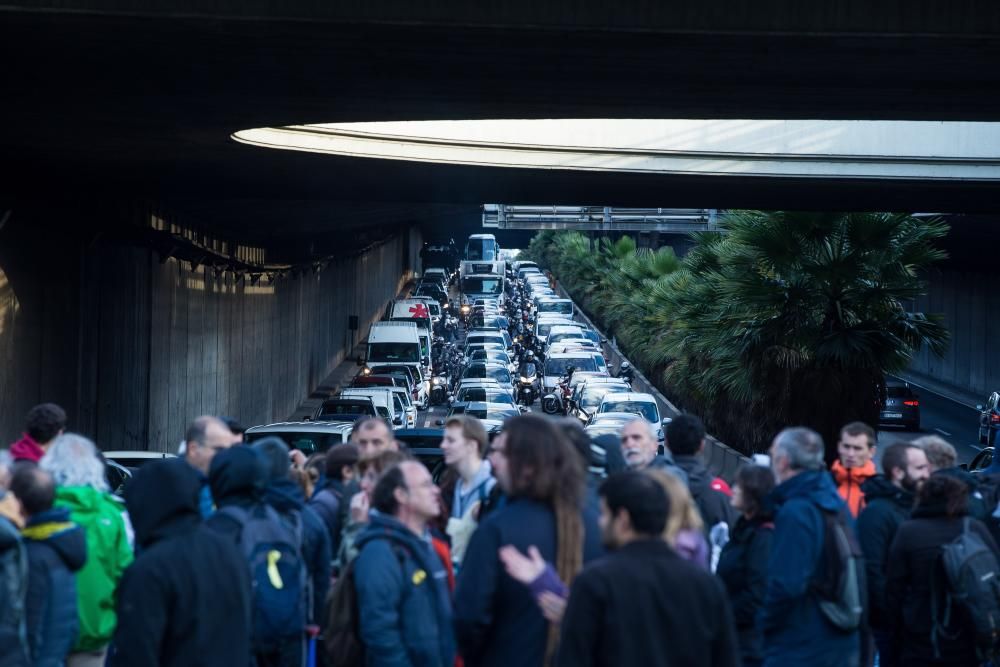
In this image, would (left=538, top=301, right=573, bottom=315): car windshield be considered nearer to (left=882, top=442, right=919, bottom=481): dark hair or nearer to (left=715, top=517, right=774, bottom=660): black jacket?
(left=882, top=442, right=919, bottom=481): dark hair

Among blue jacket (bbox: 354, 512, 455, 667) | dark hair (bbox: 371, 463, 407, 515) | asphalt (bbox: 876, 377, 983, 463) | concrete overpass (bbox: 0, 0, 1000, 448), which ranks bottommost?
asphalt (bbox: 876, 377, 983, 463)

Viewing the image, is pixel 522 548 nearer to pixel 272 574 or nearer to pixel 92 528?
pixel 272 574

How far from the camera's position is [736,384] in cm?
2406

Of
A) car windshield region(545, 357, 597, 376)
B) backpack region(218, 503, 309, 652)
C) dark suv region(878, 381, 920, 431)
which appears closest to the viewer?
backpack region(218, 503, 309, 652)

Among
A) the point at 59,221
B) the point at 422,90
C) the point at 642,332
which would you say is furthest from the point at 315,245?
the point at 422,90

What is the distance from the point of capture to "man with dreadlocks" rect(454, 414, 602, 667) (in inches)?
223

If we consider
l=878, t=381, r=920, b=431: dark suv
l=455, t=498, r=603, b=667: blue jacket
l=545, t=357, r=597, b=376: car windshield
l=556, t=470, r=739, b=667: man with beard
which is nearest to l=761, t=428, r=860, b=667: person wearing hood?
l=455, t=498, r=603, b=667: blue jacket

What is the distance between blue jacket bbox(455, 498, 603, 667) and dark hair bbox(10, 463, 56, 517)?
2088 mm

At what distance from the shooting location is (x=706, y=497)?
29.0 feet

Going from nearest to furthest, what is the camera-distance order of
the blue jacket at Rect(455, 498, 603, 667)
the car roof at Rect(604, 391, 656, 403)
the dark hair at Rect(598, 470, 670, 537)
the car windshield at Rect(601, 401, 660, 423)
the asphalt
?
1. the dark hair at Rect(598, 470, 670, 537)
2. the blue jacket at Rect(455, 498, 603, 667)
3. the car windshield at Rect(601, 401, 660, 423)
4. the car roof at Rect(604, 391, 656, 403)
5. the asphalt

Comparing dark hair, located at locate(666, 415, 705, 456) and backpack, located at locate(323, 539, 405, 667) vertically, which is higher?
dark hair, located at locate(666, 415, 705, 456)

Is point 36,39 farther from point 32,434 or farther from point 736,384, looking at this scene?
point 736,384

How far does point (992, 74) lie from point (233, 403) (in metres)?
25.0

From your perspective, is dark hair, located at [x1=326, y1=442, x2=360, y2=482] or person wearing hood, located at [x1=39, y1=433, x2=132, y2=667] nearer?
person wearing hood, located at [x1=39, y1=433, x2=132, y2=667]
